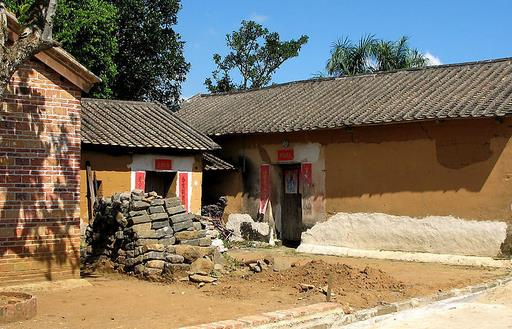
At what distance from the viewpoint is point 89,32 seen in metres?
20.8

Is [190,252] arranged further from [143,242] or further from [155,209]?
[155,209]

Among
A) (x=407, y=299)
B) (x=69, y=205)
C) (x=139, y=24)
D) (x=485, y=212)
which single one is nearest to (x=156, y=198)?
(x=69, y=205)

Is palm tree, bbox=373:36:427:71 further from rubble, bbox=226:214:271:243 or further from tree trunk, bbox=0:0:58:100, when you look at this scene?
tree trunk, bbox=0:0:58:100

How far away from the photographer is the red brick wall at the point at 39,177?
31.1ft

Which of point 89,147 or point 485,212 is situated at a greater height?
point 89,147

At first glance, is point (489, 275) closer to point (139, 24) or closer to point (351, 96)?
point (351, 96)

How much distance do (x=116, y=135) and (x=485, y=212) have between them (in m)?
9.08

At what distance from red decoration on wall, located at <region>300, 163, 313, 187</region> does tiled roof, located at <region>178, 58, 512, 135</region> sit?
1105 mm

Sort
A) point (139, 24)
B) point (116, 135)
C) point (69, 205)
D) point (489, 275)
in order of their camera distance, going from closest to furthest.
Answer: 1. point (69, 205)
2. point (489, 275)
3. point (116, 135)
4. point (139, 24)

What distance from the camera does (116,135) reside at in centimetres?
1605

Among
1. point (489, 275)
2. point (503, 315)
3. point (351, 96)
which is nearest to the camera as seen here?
point (503, 315)

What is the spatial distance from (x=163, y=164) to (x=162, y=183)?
79 cm

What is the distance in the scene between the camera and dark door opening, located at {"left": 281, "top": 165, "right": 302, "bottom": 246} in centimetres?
1767

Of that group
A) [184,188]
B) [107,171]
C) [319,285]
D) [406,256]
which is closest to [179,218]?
[319,285]
